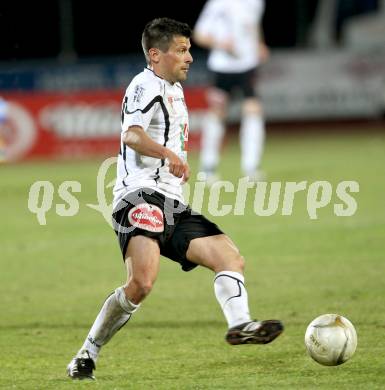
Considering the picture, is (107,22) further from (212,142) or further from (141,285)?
(141,285)

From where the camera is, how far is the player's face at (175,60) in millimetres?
6359

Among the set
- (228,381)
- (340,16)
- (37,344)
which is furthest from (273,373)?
(340,16)

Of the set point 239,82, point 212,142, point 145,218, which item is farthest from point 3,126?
point 145,218

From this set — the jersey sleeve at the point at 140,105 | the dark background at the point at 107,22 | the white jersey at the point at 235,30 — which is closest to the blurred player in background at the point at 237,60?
the white jersey at the point at 235,30

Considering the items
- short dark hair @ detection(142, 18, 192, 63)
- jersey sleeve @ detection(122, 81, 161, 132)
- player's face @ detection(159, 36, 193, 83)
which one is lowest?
jersey sleeve @ detection(122, 81, 161, 132)

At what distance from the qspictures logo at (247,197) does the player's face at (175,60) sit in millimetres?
6408

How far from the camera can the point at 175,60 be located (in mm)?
6367

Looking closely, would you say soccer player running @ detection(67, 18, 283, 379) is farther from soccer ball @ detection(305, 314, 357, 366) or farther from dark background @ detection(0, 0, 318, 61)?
dark background @ detection(0, 0, 318, 61)

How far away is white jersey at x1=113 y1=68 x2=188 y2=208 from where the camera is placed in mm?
6246

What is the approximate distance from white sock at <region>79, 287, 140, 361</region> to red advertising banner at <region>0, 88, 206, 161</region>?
14395 millimetres

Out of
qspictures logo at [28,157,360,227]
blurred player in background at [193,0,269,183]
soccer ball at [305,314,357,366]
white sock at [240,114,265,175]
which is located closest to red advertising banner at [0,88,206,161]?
qspictures logo at [28,157,360,227]

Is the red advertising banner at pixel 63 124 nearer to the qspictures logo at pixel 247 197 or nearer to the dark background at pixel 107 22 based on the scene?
the dark background at pixel 107 22

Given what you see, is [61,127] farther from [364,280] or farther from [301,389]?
[301,389]

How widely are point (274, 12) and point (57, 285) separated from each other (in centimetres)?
1696
